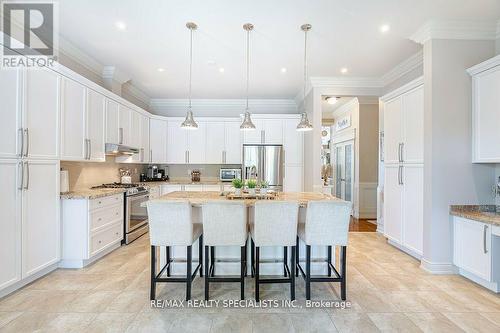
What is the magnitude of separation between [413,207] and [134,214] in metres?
4.28

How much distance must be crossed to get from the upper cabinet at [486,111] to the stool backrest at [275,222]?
2.37m

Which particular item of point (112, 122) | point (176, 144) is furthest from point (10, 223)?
point (176, 144)

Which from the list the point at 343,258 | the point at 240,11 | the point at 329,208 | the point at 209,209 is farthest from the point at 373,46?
the point at 209,209

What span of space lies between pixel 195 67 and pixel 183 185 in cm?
249

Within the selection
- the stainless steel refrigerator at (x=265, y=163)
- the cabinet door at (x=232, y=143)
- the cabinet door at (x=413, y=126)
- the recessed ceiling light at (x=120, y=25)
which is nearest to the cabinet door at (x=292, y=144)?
the stainless steel refrigerator at (x=265, y=163)

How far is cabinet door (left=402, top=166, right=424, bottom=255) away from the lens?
3.46 meters

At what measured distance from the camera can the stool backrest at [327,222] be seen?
244 centimetres

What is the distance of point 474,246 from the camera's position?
2.85 metres

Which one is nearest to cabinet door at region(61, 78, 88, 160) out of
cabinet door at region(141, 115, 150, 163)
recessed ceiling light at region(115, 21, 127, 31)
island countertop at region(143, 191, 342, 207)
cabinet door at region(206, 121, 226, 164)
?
recessed ceiling light at region(115, 21, 127, 31)

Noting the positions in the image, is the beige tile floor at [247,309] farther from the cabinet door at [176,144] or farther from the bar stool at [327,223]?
the cabinet door at [176,144]

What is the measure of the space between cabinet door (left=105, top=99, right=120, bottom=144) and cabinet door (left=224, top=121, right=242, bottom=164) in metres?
2.38

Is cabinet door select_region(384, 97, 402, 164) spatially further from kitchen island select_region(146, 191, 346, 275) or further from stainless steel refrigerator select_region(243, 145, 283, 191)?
stainless steel refrigerator select_region(243, 145, 283, 191)

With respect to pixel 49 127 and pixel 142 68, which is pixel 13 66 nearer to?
pixel 49 127

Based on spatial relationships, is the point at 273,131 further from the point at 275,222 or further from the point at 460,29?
the point at 275,222
